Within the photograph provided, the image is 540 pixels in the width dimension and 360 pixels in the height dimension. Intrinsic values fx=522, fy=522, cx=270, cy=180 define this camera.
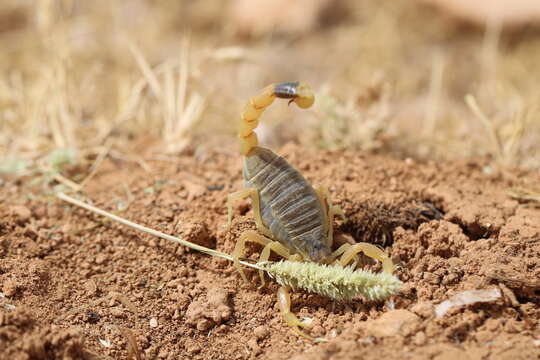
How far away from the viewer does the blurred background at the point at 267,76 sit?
3.43 m

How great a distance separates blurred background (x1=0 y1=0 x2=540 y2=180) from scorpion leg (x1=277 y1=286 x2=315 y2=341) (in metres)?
1.44

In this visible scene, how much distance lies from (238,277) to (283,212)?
350 mm

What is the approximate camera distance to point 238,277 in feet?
7.48

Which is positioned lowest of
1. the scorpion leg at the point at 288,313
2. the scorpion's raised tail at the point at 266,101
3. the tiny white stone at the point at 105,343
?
the tiny white stone at the point at 105,343

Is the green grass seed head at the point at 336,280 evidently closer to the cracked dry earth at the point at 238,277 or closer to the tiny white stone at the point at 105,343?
the cracked dry earth at the point at 238,277

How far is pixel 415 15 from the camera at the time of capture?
700cm

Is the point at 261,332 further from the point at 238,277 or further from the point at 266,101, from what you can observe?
the point at 266,101

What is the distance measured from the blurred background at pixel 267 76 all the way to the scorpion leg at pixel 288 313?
4.73 feet

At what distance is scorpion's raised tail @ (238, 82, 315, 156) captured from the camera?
76.0 inches

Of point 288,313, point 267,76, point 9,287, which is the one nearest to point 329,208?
point 288,313

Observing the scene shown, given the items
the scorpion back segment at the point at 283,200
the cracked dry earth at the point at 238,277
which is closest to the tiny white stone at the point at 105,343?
the cracked dry earth at the point at 238,277

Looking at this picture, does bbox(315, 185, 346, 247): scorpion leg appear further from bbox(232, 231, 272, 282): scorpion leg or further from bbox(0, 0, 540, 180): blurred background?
bbox(0, 0, 540, 180): blurred background

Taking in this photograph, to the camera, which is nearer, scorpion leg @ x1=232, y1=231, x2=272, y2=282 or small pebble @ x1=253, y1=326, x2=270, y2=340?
small pebble @ x1=253, y1=326, x2=270, y2=340

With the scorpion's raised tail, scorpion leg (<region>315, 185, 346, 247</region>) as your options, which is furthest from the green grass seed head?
the scorpion's raised tail
